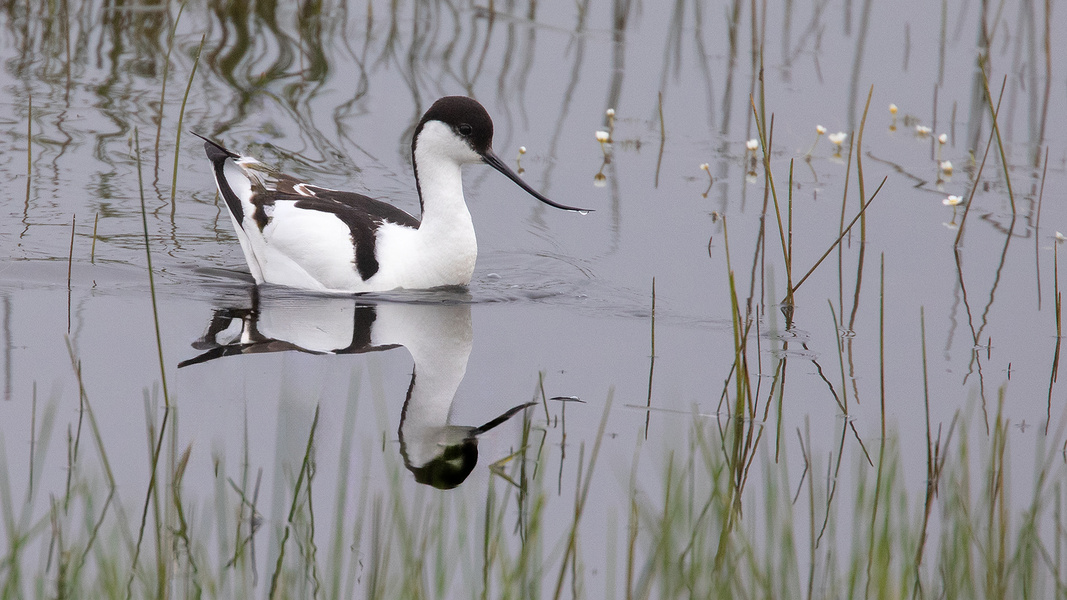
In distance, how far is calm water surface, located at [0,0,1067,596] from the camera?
4.07 meters

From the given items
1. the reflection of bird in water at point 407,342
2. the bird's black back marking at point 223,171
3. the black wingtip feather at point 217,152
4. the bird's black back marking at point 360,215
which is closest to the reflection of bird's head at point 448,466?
the reflection of bird in water at point 407,342

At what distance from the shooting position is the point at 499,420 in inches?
164

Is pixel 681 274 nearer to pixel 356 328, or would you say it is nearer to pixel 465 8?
pixel 356 328

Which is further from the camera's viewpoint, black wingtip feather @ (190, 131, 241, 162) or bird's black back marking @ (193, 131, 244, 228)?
black wingtip feather @ (190, 131, 241, 162)

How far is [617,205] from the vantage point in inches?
271

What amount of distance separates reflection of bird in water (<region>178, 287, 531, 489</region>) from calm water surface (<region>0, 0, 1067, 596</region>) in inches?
0.9

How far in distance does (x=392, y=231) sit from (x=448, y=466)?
207 cm

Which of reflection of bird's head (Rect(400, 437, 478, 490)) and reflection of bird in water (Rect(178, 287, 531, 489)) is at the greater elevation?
reflection of bird in water (Rect(178, 287, 531, 489))

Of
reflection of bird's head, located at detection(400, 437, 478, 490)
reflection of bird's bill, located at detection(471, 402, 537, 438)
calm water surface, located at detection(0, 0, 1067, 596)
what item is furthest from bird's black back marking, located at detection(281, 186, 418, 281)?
reflection of bird's head, located at detection(400, 437, 478, 490)

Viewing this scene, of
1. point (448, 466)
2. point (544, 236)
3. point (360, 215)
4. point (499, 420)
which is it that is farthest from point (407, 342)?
point (544, 236)

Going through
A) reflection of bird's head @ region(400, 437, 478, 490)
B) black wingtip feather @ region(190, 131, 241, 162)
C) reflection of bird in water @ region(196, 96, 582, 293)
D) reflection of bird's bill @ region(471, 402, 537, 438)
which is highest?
black wingtip feather @ region(190, 131, 241, 162)

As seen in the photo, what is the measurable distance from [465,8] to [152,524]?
25.4 feet

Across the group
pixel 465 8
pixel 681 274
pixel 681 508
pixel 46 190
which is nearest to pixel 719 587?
pixel 681 508

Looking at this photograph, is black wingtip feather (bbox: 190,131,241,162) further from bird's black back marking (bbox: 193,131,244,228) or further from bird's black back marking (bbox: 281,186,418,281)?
bird's black back marking (bbox: 281,186,418,281)
